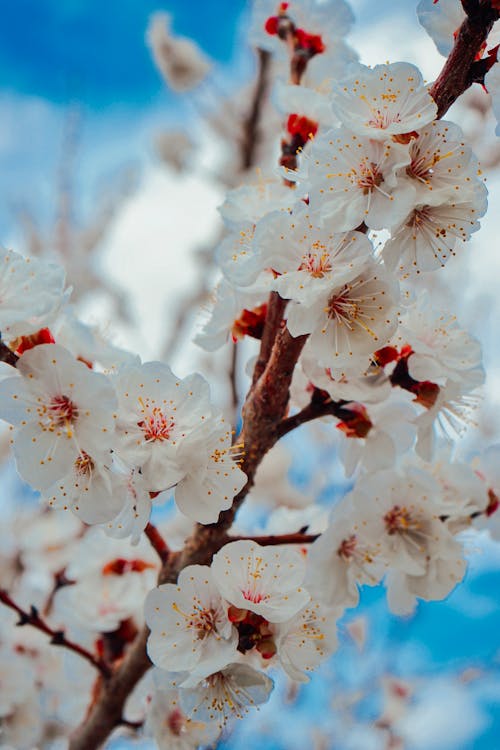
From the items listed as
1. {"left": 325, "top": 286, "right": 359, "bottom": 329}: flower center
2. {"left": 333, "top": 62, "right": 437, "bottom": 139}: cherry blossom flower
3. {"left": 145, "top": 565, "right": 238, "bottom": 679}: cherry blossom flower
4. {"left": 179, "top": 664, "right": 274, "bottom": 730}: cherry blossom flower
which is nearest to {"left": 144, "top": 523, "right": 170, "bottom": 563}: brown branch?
{"left": 145, "top": 565, "right": 238, "bottom": 679}: cherry blossom flower

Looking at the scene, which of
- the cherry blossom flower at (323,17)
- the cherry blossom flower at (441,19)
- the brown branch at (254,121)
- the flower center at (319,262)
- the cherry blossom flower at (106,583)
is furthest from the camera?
the brown branch at (254,121)

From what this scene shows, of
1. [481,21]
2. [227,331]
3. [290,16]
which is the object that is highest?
[290,16]

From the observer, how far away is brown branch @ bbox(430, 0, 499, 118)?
93 cm

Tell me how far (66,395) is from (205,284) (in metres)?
3.87

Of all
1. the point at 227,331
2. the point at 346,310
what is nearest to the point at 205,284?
the point at 227,331

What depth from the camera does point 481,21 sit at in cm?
93

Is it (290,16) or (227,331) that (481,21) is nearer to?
(227,331)

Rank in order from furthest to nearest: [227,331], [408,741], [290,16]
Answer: [408,741], [290,16], [227,331]

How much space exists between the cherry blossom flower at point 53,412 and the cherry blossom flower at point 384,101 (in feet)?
1.64

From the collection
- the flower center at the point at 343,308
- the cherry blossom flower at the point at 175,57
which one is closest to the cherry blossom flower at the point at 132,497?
the flower center at the point at 343,308

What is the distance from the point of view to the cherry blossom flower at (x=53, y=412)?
875 millimetres

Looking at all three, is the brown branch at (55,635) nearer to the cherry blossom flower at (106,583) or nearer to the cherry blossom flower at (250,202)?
the cherry blossom flower at (106,583)

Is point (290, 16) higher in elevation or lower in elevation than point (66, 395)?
higher

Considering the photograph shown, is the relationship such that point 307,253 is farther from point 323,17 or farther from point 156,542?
point 323,17
